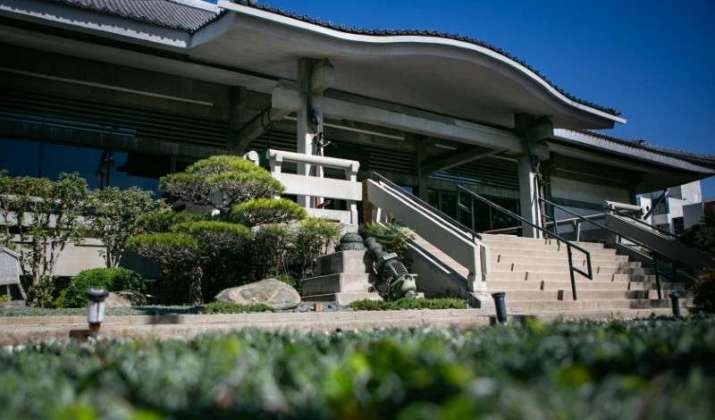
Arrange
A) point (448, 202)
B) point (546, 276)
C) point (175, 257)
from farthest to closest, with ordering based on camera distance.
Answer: point (448, 202)
point (546, 276)
point (175, 257)

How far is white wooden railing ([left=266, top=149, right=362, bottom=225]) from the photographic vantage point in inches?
429

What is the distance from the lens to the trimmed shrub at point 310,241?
9.41 metres

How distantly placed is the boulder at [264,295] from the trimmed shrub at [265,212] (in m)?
1.01

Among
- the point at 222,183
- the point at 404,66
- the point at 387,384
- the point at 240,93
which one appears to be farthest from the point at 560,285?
the point at 387,384

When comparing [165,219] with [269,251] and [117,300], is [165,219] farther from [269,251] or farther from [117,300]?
[269,251]

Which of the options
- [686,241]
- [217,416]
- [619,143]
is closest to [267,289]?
[217,416]

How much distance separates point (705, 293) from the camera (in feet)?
24.7

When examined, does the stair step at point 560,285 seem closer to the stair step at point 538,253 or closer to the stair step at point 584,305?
the stair step at point 584,305

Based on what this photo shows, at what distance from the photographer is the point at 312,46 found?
11922 mm

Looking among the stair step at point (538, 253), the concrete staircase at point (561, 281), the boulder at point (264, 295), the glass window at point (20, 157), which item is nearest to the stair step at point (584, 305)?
the concrete staircase at point (561, 281)

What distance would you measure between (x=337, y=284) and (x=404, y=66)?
663 cm

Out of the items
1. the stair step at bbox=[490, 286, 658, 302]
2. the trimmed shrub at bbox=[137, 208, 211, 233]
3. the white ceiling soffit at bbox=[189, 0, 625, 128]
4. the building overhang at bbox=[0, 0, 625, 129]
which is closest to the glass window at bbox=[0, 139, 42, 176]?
the building overhang at bbox=[0, 0, 625, 129]

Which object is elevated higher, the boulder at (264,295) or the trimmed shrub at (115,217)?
the trimmed shrub at (115,217)

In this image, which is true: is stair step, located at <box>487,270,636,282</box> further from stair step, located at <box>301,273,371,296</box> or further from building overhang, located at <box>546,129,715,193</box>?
building overhang, located at <box>546,129,715,193</box>
